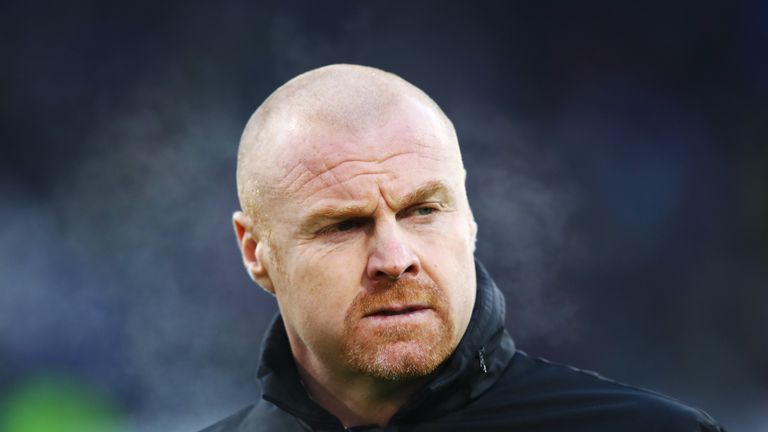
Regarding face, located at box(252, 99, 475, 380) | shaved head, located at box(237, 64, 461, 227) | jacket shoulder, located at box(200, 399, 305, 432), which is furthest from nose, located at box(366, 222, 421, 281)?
jacket shoulder, located at box(200, 399, 305, 432)

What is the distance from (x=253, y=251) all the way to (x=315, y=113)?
0.53m

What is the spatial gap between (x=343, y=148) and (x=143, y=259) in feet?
13.9

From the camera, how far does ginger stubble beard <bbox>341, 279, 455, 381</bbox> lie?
8.26ft

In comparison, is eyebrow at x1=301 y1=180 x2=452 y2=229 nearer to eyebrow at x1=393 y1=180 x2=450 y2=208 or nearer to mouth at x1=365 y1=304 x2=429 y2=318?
eyebrow at x1=393 y1=180 x2=450 y2=208

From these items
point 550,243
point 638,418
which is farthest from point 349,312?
point 550,243

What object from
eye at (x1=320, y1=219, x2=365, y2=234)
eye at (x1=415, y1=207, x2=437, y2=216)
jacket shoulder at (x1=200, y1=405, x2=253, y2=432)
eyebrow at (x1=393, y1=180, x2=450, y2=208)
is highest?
eyebrow at (x1=393, y1=180, x2=450, y2=208)

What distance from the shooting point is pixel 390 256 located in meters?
2.49

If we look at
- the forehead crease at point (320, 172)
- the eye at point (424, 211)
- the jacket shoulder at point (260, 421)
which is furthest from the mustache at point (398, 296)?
the jacket shoulder at point (260, 421)

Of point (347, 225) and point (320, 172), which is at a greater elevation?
point (320, 172)

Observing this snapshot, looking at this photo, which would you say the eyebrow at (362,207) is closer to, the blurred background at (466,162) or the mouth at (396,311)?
the mouth at (396,311)

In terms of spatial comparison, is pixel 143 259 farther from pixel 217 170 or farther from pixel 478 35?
pixel 478 35

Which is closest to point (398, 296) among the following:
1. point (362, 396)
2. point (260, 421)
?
point (362, 396)

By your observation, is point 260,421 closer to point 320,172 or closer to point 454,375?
point 454,375

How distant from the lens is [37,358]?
6.43 meters
